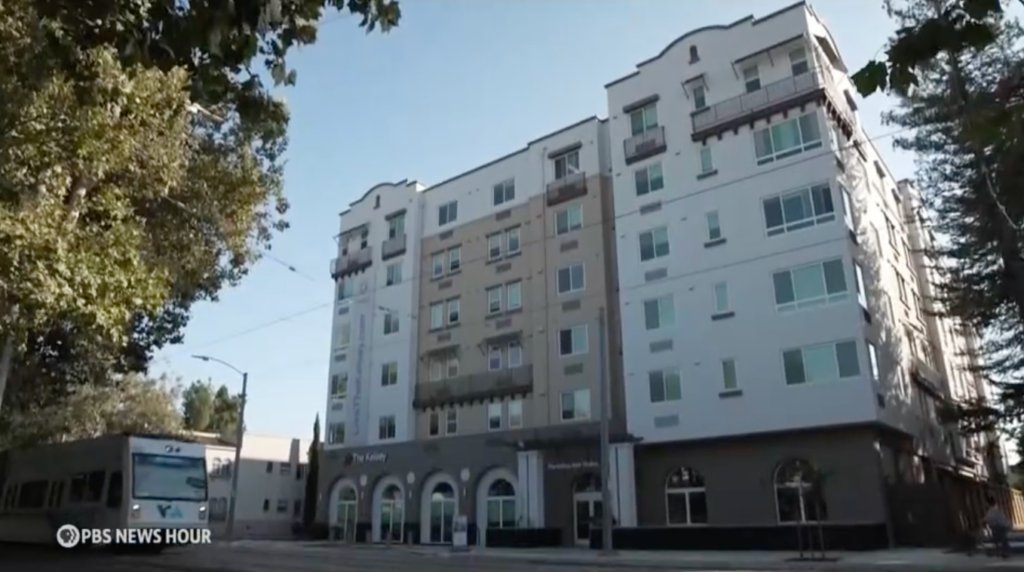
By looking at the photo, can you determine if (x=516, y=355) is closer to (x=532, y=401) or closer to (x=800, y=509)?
(x=532, y=401)

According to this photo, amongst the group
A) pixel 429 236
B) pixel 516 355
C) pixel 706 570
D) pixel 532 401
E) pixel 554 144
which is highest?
pixel 554 144

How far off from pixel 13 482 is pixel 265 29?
2689 cm

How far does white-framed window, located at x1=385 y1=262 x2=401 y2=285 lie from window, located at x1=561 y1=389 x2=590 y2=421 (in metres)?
14.2

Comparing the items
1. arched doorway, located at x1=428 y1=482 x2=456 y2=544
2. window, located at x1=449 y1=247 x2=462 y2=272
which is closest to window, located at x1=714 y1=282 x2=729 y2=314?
window, located at x1=449 y1=247 x2=462 y2=272

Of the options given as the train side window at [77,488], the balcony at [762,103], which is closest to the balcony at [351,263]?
the balcony at [762,103]

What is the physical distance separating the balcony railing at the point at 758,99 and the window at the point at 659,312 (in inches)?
→ 295

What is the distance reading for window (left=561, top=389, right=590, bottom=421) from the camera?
3419cm

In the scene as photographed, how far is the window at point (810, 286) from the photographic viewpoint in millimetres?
27703

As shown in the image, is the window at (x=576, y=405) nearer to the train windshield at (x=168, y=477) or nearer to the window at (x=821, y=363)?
the window at (x=821, y=363)

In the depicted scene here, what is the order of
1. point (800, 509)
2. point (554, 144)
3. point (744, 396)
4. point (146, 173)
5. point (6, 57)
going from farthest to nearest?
point (554, 144)
point (744, 396)
point (800, 509)
point (146, 173)
point (6, 57)

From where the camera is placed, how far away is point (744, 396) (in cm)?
2889

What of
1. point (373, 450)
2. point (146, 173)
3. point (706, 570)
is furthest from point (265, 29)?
point (373, 450)

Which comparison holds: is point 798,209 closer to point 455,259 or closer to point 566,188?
point 566,188

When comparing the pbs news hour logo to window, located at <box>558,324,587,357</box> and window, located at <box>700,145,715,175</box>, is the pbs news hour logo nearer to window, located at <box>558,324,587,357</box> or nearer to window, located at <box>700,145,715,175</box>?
window, located at <box>558,324,587,357</box>
